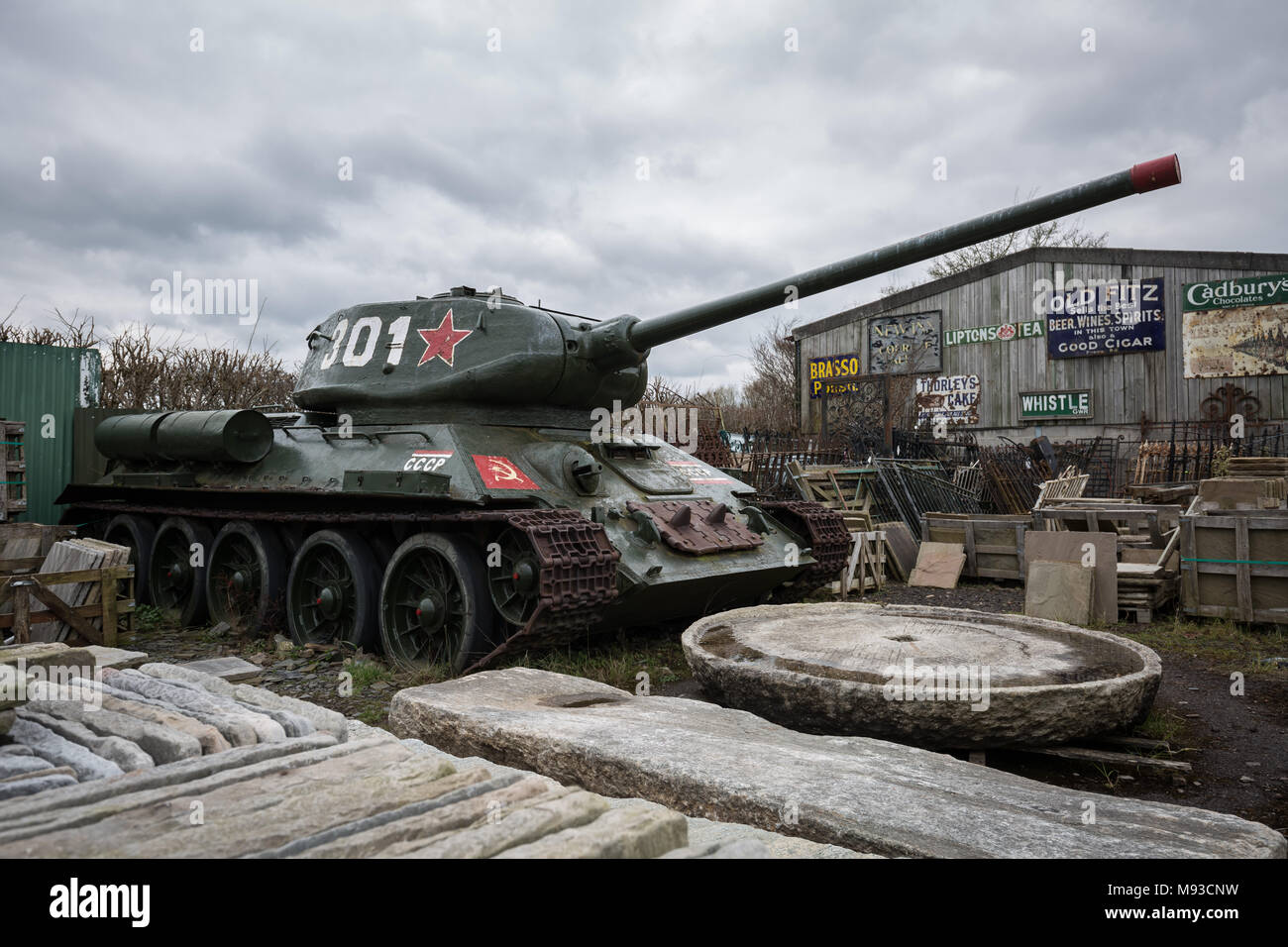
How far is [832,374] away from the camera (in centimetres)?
2362

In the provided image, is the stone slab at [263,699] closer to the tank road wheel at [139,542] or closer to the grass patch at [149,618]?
the grass patch at [149,618]

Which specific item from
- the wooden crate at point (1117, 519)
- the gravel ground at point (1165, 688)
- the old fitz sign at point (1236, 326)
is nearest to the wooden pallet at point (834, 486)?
the wooden crate at point (1117, 519)

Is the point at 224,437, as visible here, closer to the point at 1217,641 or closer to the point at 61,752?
the point at 61,752

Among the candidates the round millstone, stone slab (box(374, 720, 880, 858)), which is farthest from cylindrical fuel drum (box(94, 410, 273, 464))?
stone slab (box(374, 720, 880, 858))

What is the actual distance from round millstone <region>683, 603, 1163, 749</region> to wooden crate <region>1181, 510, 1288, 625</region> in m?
3.40

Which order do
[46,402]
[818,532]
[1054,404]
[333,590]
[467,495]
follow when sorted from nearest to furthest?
[467,495] < [333,590] < [818,532] < [46,402] < [1054,404]

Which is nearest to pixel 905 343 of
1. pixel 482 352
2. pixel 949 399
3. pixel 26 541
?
pixel 949 399

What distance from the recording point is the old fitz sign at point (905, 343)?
2205cm

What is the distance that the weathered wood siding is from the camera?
18703 mm

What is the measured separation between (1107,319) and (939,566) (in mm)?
11346

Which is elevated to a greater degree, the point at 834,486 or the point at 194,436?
the point at 194,436

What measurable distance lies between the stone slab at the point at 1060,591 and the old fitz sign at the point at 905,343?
14165 mm
